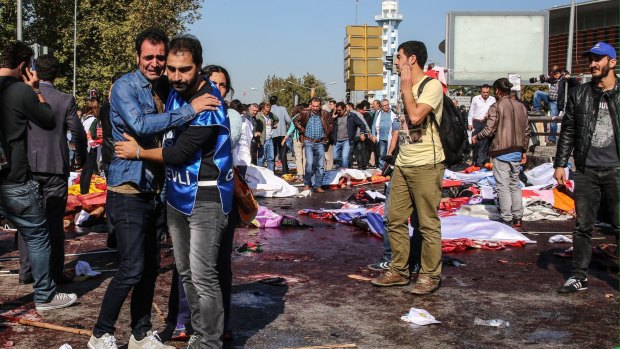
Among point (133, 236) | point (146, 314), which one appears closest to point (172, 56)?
point (133, 236)

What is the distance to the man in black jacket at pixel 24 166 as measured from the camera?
6.07 meters

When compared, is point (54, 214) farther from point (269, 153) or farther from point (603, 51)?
point (269, 153)

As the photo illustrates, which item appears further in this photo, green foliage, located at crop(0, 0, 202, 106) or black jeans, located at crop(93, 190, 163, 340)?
green foliage, located at crop(0, 0, 202, 106)

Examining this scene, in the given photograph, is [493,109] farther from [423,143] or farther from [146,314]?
[146,314]

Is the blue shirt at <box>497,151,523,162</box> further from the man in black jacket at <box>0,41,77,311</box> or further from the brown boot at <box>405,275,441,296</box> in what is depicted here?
the man in black jacket at <box>0,41,77,311</box>

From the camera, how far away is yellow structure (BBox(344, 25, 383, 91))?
2744cm

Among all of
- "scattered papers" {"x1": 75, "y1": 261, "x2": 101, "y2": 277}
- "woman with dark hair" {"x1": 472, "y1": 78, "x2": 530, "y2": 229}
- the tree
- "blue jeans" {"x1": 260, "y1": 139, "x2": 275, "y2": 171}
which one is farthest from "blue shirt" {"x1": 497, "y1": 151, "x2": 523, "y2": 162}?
the tree

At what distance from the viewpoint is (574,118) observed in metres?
7.09

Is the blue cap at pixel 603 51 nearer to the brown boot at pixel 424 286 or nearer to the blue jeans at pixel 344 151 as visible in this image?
the brown boot at pixel 424 286

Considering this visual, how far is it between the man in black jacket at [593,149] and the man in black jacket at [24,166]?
4.52m

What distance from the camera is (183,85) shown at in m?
4.49

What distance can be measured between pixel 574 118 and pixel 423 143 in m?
1.44

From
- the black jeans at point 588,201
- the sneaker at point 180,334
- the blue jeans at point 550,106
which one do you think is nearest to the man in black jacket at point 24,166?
the sneaker at point 180,334

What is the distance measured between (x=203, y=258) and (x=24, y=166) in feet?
7.90
